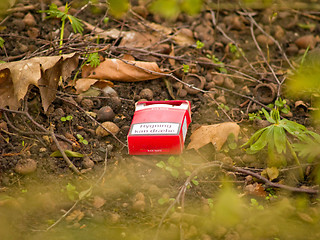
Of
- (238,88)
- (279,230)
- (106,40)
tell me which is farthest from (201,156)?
(106,40)

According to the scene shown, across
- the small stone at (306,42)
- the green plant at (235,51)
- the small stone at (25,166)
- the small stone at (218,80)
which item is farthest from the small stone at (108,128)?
the small stone at (306,42)

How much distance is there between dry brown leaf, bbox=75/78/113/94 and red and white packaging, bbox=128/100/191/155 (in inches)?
16.5

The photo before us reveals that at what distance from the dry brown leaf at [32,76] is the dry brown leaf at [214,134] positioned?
2.90 feet

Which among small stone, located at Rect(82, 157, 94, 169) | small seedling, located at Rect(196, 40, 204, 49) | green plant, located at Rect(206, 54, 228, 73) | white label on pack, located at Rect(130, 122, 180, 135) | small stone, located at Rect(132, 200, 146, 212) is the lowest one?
small stone, located at Rect(132, 200, 146, 212)

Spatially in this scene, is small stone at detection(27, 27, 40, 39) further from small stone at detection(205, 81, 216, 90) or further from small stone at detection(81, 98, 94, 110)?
small stone at detection(205, 81, 216, 90)

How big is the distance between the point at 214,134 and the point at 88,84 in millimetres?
940

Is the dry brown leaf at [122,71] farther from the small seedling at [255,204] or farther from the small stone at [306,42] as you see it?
the small stone at [306,42]

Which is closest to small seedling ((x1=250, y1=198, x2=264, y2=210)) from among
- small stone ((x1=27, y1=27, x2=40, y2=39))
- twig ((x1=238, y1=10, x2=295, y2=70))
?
twig ((x1=238, y1=10, x2=295, y2=70))

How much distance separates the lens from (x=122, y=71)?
2.71 metres

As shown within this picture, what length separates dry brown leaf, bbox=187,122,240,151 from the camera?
2.35 m

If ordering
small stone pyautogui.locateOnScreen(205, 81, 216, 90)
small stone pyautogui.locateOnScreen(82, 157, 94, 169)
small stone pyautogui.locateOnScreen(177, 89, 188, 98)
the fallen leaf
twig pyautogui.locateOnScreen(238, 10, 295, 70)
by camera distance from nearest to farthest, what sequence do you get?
the fallen leaf < small stone pyautogui.locateOnScreen(82, 157, 94, 169) < small stone pyautogui.locateOnScreen(177, 89, 188, 98) < small stone pyautogui.locateOnScreen(205, 81, 216, 90) < twig pyautogui.locateOnScreen(238, 10, 295, 70)

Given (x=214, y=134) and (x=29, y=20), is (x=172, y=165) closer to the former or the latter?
(x=214, y=134)

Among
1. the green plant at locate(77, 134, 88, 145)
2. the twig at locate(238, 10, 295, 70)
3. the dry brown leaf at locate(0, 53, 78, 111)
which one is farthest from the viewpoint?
the twig at locate(238, 10, 295, 70)

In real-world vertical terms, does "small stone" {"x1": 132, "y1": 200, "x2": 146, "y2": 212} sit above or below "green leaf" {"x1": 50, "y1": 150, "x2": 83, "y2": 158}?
below
